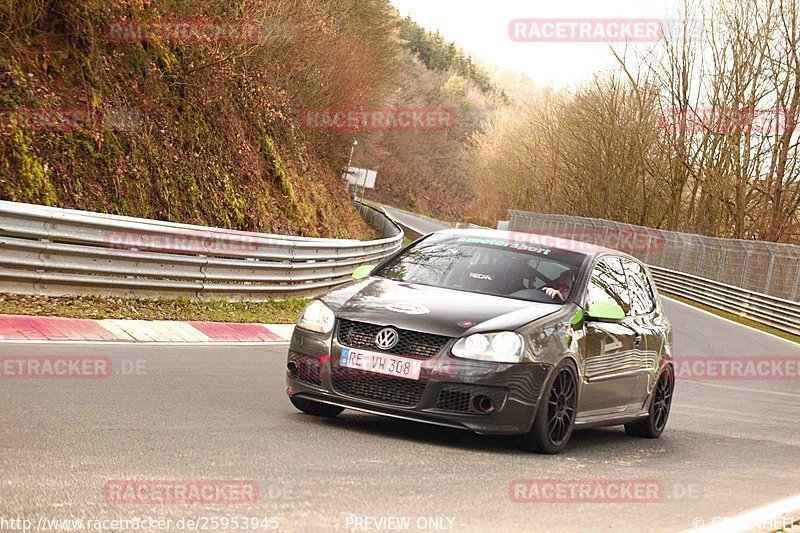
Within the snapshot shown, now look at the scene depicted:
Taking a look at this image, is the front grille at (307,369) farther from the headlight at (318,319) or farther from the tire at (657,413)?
the tire at (657,413)

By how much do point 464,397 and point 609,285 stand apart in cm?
226

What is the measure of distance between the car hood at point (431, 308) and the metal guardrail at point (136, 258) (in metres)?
5.30

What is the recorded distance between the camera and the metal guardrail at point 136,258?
12211 mm

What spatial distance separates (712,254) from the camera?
138 feet

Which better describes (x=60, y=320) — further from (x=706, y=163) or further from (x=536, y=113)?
(x=536, y=113)

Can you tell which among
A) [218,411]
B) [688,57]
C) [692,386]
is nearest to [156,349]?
[218,411]

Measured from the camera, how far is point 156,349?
1139cm

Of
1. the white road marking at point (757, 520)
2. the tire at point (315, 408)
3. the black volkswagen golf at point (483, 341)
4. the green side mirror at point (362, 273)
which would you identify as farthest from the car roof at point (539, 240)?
A: the white road marking at point (757, 520)

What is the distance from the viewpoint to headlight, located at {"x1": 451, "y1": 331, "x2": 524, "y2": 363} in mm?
7344

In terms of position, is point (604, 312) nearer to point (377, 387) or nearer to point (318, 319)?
point (377, 387)

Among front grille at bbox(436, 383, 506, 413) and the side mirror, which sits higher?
the side mirror

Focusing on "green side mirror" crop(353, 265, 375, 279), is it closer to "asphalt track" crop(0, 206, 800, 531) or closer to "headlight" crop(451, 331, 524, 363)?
"asphalt track" crop(0, 206, 800, 531)

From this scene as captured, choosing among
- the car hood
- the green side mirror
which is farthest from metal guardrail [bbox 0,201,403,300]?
the car hood

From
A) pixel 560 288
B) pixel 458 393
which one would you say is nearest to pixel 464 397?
pixel 458 393
